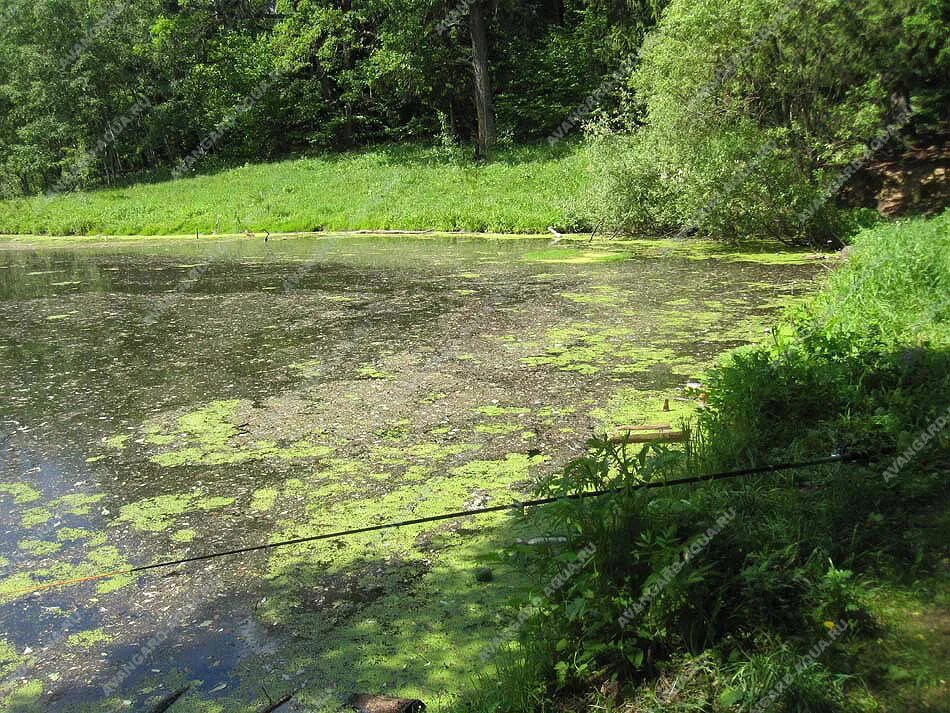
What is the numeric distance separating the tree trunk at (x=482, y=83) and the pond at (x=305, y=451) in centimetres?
1292

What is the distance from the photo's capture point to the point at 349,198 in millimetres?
20547

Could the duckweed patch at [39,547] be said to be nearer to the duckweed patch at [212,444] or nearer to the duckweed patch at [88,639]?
the duckweed patch at [88,639]

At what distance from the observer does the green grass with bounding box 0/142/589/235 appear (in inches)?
679

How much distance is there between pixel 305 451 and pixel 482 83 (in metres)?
19.7

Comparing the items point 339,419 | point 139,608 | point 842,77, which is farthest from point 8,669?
point 842,77

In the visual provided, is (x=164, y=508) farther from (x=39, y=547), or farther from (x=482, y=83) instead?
(x=482, y=83)

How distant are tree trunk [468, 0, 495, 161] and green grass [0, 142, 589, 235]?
841 mm

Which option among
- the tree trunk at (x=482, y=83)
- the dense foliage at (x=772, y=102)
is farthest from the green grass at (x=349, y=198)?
the dense foliage at (x=772, y=102)

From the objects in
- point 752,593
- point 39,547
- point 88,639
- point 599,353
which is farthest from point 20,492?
point 599,353

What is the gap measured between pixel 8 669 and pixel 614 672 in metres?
2.20

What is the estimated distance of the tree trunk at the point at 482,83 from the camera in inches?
869

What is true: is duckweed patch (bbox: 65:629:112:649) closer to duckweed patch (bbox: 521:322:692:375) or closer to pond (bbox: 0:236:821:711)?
pond (bbox: 0:236:821:711)

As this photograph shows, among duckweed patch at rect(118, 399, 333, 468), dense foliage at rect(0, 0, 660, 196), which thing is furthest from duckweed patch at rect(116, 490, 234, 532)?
dense foliage at rect(0, 0, 660, 196)

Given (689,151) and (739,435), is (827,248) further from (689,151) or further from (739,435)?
(739,435)
